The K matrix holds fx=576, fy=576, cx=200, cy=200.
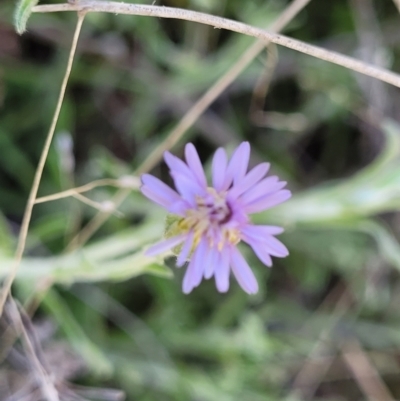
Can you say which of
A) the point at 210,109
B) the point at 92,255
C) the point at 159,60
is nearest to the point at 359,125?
the point at 210,109

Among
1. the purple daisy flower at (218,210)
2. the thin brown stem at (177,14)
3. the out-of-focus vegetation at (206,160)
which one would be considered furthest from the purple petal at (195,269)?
the out-of-focus vegetation at (206,160)

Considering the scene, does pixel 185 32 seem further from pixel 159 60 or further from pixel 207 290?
pixel 207 290

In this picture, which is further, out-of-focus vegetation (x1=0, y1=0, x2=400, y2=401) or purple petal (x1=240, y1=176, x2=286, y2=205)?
out-of-focus vegetation (x1=0, y1=0, x2=400, y2=401)

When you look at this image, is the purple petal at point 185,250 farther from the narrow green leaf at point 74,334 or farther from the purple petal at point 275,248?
the narrow green leaf at point 74,334

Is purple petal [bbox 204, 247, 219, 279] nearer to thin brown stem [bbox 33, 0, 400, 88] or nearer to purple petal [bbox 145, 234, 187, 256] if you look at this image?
purple petal [bbox 145, 234, 187, 256]

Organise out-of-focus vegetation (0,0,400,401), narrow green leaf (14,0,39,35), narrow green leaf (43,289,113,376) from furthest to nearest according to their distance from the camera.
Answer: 1. out-of-focus vegetation (0,0,400,401)
2. narrow green leaf (43,289,113,376)
3. narrow green leaf (14,0,39,35)

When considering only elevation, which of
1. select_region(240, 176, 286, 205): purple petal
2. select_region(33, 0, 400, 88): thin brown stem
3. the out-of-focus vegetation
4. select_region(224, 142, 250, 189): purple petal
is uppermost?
the out-of-focus vegetation

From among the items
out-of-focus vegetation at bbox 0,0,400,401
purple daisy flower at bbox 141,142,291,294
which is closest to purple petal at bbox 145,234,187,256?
purple daisy flower at bbox 141,142,291,294
